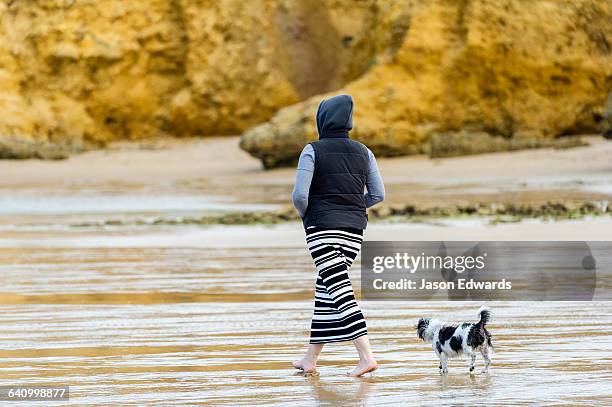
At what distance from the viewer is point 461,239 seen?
13.8 m

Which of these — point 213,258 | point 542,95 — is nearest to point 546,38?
point 542,95

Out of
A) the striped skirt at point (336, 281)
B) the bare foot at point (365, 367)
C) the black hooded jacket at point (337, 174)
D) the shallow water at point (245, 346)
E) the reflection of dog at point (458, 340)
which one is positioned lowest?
the shallow water at point (245, 346)

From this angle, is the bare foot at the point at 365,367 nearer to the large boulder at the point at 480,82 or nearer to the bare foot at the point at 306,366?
the bare foot at the point at 306,366

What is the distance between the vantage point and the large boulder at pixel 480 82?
1035 inches

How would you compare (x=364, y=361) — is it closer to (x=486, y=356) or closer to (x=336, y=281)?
(x=336, y=281)

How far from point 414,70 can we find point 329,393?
21.1 meters

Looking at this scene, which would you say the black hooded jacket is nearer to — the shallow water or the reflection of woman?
the reflection of woman

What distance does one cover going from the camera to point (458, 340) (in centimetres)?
634

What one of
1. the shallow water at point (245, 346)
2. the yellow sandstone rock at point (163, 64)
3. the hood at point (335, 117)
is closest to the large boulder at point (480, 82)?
the yellow sandstone rock at point (163, 64)

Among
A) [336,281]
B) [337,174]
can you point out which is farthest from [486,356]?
[337,174]

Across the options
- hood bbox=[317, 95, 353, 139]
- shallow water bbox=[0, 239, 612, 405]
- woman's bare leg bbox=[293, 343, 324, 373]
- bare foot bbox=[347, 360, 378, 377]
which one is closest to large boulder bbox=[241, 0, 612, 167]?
shallow water bbox=[0, 239, 612, 405]

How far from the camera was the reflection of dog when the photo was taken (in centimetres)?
630

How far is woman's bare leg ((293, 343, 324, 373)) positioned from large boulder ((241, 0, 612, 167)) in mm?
19303

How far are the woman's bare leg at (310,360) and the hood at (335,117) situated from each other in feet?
3.06
